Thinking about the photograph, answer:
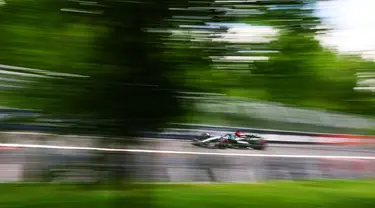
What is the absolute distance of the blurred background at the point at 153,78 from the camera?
87.4 inches

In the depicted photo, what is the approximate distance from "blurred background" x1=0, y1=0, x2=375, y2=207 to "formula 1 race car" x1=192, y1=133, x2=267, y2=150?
70 millimetres

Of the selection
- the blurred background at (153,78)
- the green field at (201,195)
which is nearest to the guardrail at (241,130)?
the blurred background at (153,78)

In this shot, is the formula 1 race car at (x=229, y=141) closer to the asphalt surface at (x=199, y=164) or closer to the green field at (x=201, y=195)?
the asphalt surface at (x=199, y=164)

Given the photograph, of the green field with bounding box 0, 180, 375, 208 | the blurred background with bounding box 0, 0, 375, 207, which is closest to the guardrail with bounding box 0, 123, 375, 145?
the blurred background with bounding box 0, 0, 375, 207

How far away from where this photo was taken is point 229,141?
8.64 ft

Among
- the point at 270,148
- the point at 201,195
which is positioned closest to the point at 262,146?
the point at 270,148

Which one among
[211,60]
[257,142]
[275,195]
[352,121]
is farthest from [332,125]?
[275,195]

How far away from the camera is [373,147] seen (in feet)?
9.05

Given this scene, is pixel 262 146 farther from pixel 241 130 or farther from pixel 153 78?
pixel 153 78

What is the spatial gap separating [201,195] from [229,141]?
1.02 meters

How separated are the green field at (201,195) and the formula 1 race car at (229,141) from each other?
0.38 metres

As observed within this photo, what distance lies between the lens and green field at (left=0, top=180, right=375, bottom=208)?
2.72m

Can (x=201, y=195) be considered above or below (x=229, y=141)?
below

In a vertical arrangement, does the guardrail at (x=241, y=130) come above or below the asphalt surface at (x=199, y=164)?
above
